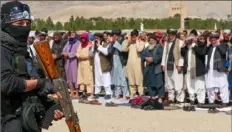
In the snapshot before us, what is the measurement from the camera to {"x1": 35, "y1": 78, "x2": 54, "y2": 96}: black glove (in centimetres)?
418

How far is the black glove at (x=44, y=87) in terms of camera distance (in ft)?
13.7

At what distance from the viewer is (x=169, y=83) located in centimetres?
1150

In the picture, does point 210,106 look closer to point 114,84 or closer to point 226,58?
point 226,58

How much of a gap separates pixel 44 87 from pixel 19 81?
0.82 ft

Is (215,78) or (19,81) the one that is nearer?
(19,81)

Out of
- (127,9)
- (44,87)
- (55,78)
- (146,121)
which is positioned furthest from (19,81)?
(127,9)

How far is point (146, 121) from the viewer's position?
9.41 meters

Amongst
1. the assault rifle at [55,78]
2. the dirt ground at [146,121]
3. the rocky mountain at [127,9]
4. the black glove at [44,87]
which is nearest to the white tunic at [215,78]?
the dirt ground at [146,121]

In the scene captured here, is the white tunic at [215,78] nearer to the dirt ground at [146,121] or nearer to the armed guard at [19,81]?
the dirt ground at [146,121]

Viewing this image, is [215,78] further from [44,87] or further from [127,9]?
[127,9]

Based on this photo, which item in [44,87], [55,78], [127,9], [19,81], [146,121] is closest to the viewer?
[19,81]

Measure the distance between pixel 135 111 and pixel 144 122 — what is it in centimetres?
133

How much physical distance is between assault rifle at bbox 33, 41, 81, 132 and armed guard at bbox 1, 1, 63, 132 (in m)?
0.07

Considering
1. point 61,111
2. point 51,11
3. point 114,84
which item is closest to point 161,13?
point 51,11
